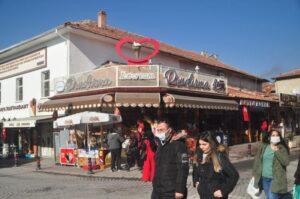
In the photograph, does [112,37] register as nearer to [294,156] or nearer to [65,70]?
[65,70]

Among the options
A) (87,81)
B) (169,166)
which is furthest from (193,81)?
(169,166)

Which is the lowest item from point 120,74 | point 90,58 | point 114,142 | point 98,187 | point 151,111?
point 98,187

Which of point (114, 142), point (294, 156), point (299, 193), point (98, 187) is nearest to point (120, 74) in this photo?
Result: point (114, 142)

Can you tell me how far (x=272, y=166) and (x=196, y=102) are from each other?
13.3 m

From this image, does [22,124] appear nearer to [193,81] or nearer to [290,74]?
[193,81]

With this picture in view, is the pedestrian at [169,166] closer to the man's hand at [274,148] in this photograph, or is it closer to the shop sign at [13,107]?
the man's hand at [274,148]

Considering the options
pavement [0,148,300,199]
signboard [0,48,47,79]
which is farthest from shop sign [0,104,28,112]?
pavement [0,148,300,199]

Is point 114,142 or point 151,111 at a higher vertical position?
point 151,111

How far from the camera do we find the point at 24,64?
2594 centimetres

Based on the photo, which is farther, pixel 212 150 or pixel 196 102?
pixel 196 102

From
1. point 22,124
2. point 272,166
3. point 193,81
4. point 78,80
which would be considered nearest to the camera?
point 272,166

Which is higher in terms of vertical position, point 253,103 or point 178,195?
point 253,103

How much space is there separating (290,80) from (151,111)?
2933 centimetres

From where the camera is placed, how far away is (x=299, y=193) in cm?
649
